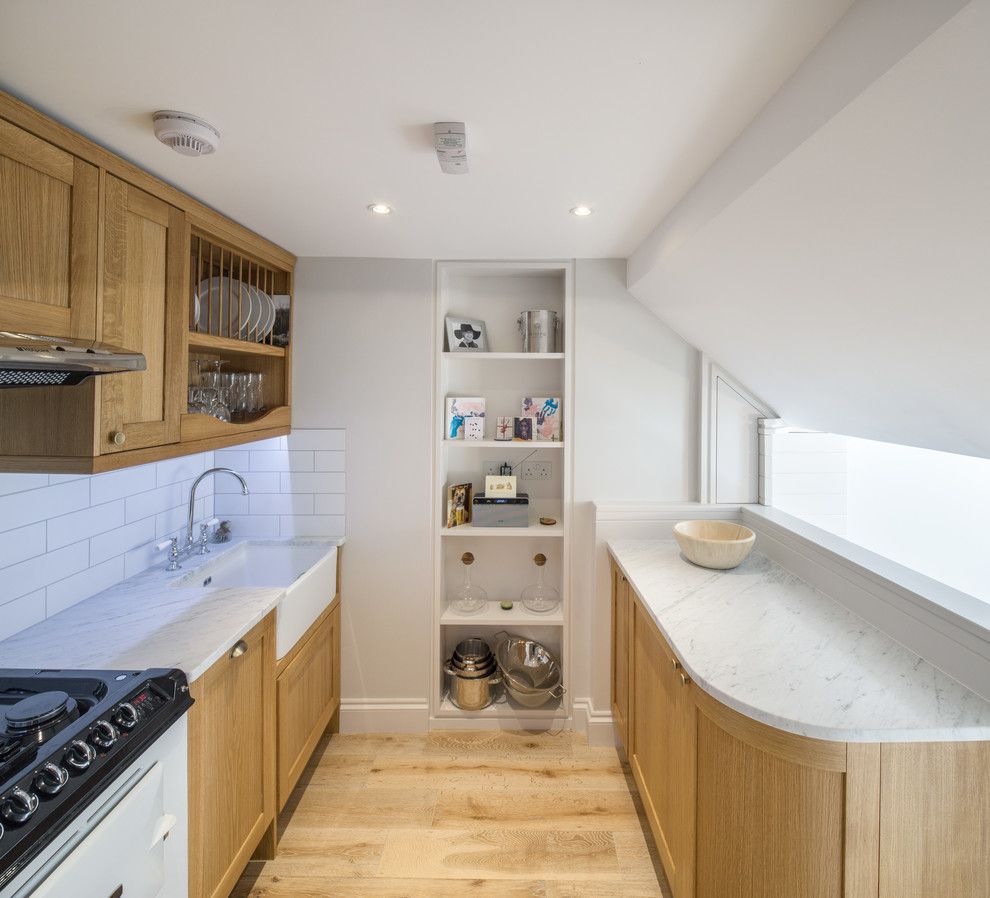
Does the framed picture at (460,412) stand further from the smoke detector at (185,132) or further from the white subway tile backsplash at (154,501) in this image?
the smoke detector at (185,132)

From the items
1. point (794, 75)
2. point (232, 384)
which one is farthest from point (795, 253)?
point (232, 384)

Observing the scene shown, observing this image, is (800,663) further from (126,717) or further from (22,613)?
(22,613)

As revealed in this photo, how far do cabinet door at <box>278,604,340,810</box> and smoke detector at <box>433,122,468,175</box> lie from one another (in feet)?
5.78

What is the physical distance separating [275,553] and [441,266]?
1.55 m

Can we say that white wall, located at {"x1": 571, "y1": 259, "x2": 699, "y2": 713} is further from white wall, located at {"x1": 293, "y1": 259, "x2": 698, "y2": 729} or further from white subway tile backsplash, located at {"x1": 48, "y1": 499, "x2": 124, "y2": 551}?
white subway tile backsplash, located at {"x1": 48, "y1": 499, "x2": 124, "y2": 551}

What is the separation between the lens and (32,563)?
1.62 meters

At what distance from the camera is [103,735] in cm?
110

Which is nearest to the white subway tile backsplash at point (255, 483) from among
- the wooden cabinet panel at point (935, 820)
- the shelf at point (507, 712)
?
the shelf at point (507, 712)

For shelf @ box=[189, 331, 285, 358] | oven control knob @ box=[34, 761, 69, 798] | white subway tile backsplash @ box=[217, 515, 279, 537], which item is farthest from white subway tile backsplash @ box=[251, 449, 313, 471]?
oven control knob @ box=[34, 761, 69, 798]

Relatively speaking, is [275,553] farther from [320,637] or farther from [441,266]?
[441,266]

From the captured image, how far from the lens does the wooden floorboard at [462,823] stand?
182cm

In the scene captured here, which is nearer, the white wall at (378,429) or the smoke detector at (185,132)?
the smoke detector at (185,132)

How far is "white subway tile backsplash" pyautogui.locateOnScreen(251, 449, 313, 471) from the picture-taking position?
262cm

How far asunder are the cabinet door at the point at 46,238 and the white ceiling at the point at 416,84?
0.41ft
